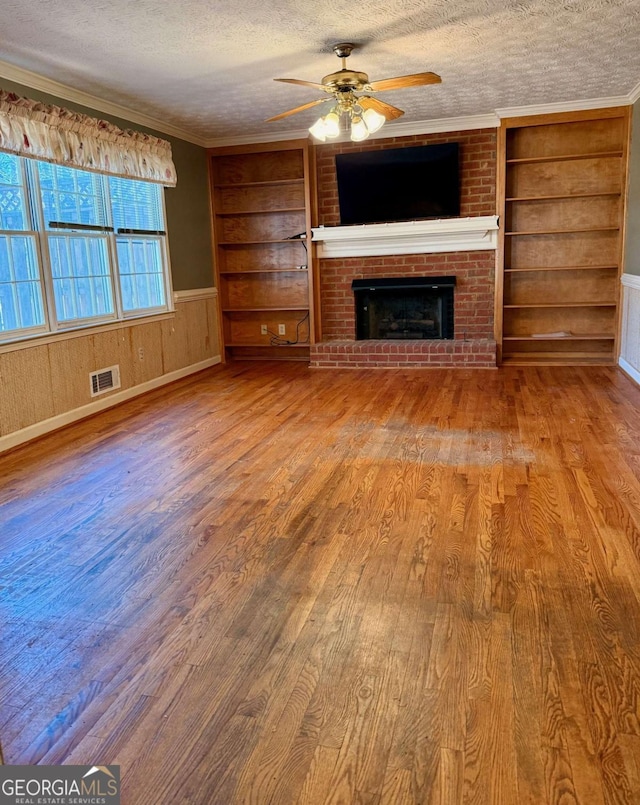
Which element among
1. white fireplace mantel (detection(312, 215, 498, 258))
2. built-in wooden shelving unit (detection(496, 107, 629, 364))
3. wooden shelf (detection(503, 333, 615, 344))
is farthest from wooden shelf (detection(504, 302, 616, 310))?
white fireplace mantel (detection(312, 215, 498, 258))

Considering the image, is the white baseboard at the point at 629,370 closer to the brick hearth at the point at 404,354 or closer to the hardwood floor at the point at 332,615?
the brick hearth at the point at 404,354

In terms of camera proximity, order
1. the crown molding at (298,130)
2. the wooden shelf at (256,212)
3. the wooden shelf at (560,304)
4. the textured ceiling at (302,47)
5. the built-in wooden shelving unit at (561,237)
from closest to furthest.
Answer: the textured ceiling at (302,47), the crown molding at (298,130), the built-in wooden shelving unit at (561,237), the wooden shelf at (560,304), the wooden shelf at (256,212)

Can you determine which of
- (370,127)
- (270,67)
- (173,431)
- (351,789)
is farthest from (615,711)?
(270,67)

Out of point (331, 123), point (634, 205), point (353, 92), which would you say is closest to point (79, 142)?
point (331, 123)

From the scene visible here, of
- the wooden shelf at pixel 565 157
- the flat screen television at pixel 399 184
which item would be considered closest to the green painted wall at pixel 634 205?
the wooden shelf at pixel 565 157

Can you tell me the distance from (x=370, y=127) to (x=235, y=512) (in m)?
2.90

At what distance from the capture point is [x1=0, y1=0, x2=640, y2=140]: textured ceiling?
350cm

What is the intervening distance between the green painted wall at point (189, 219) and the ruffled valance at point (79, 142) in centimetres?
32

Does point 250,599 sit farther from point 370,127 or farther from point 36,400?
point 370,127

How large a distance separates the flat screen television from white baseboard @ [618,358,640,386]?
2.41 m

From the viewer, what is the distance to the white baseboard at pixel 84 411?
4367 mm

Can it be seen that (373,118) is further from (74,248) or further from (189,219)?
(189,219)

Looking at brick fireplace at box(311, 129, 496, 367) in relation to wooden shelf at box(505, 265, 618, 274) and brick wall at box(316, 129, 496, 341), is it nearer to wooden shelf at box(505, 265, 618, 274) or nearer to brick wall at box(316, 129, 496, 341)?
brick wall at box(316, 129, 496, 341)

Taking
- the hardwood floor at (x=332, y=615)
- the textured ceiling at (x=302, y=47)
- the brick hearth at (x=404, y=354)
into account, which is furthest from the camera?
the brick hearth at (x=404, y=354)
